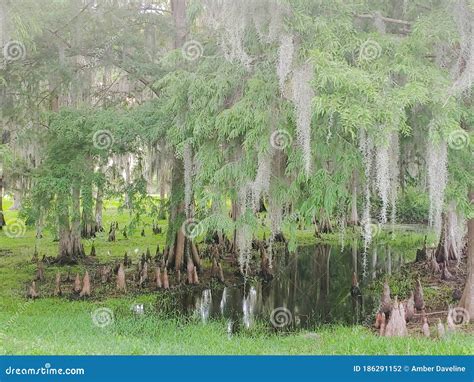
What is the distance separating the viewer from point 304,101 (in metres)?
6.11

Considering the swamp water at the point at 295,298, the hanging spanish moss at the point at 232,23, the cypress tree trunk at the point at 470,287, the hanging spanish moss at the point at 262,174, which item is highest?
the hanging spanish moss at the point at 232,23

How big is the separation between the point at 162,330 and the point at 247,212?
257 cm

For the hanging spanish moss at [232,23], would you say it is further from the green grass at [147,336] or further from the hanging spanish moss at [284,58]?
the green grass at [147,336]

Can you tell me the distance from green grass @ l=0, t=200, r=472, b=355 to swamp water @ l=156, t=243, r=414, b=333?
625mm

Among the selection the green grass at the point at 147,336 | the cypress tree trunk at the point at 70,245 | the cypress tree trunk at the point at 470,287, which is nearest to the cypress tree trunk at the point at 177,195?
the green grass at the point at 147,336

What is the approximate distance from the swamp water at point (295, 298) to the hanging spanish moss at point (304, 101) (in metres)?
3.16

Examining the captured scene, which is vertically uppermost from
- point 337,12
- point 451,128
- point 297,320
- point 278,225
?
point 337,12

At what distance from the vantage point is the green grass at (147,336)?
612cm

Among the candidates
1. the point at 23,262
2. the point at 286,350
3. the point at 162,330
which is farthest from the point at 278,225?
the point at 23,262

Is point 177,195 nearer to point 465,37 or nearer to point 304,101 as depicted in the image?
point 304,101

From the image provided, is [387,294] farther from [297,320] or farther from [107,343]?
[107,343]

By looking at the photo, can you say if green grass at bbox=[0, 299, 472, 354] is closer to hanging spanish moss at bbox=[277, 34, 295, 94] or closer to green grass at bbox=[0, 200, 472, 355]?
green grass at bbox=[0, 200, 472, 355]

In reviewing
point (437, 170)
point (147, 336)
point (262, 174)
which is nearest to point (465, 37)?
point (437, 170)

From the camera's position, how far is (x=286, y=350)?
6.96 m
